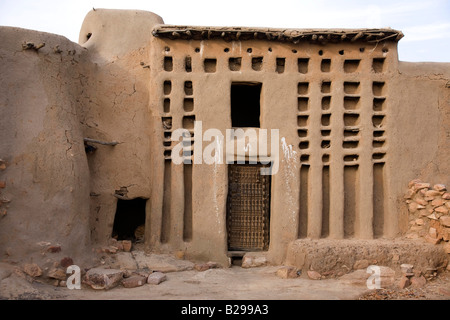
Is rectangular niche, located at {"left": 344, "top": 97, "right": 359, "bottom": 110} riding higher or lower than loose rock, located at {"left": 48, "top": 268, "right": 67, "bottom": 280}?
higher

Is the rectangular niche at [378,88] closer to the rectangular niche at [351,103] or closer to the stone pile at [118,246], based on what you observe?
the rectangular niche at [351,103]

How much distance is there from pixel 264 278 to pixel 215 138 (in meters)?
2.64

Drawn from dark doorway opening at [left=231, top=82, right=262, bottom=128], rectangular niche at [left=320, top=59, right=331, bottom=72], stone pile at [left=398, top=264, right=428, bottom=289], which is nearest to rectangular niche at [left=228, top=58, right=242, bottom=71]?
dark doorway opening at [left=231, top=82, right=262, bottom=128]

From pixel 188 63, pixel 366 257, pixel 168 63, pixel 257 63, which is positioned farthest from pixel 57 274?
pixel 257 63

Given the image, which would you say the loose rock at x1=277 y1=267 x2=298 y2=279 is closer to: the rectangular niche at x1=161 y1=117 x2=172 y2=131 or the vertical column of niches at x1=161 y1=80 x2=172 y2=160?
the vertical column of niches at x1=161 y1=80 x2=172 y2=160

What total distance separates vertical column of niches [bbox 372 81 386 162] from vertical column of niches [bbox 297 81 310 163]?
4.10 ft

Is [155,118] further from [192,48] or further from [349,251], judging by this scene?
[349,251]

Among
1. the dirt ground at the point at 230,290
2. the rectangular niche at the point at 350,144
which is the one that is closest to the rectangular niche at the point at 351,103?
the rectangular niche at the point at 350,144

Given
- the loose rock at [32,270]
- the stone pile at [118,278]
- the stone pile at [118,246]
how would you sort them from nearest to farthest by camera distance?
1. the loose rock at [32,270]
2. the stone pile at [118,278]
3. the stone pile at [118,246]

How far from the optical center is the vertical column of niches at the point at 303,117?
27.1 ft

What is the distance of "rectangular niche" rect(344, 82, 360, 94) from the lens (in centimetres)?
848

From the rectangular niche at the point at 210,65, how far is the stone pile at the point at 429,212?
4.25 m

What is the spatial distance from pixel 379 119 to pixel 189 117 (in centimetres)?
359

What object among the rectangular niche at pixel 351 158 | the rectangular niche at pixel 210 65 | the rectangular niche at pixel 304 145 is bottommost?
the rectangular niche at pixel 351 158
